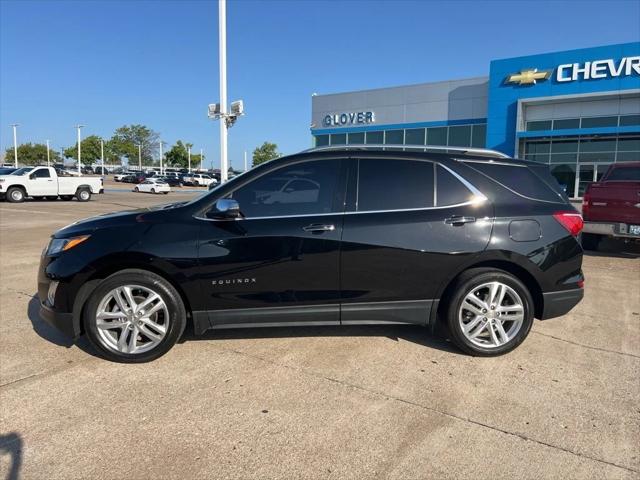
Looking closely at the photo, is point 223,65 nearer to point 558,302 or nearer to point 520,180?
point 520,180

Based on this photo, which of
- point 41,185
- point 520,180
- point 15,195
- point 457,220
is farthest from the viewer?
point 41,185

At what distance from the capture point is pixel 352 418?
3.04m

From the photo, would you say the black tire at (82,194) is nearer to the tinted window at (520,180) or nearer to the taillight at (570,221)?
the tinted window at (520,180)

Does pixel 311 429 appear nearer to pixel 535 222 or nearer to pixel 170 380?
pixel 170 380

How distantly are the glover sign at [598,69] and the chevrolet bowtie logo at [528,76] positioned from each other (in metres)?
0.78

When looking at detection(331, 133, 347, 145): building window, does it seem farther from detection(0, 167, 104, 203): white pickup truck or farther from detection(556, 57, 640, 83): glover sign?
detection(0, 167, 104, 203): white pickup truck

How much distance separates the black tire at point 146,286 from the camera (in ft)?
12.3

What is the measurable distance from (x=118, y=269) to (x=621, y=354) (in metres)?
4.31

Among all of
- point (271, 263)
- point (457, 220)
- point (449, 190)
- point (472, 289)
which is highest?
point (449, 190)

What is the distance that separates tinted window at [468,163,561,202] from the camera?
414 centimetres

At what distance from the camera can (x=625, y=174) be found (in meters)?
8.79

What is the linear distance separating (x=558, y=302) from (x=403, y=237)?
149 centimetres

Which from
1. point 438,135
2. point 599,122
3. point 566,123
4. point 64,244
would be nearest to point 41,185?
point 64,244

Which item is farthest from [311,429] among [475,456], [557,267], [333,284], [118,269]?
[557,267]
